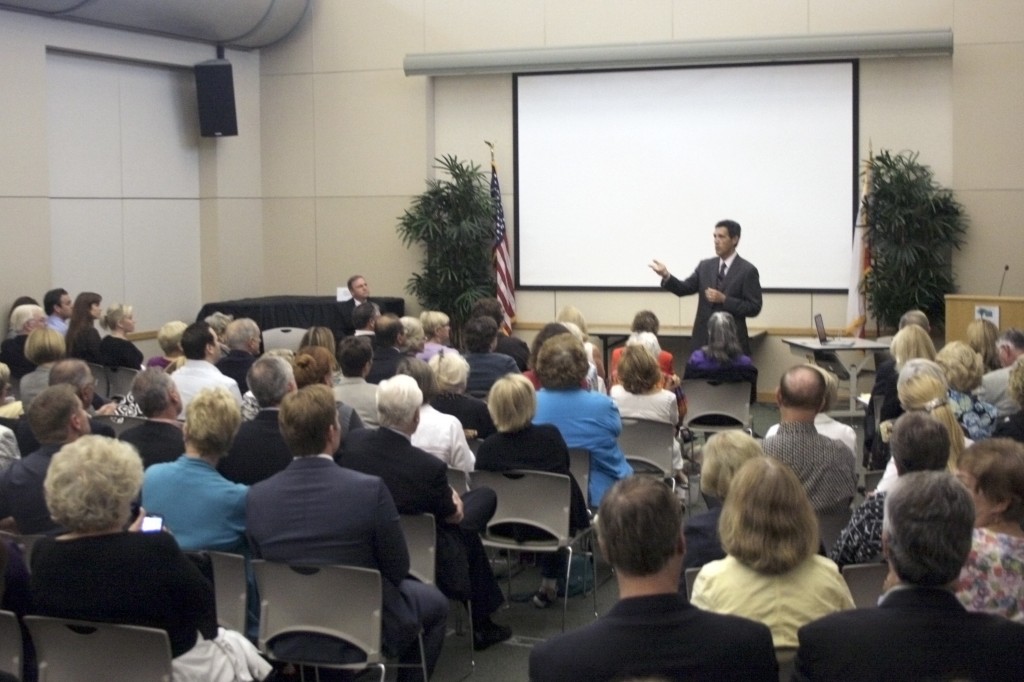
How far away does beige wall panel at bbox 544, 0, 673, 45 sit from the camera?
11.9 meters

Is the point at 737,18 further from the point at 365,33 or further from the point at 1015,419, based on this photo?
the point at 1015,419

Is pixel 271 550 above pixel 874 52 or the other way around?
the other way around

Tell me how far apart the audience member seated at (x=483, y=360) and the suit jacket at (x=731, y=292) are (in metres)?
2.70

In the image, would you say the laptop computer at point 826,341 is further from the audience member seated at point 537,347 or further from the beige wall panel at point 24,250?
the beige wall panel at point 24,250

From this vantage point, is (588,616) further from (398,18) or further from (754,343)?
(398,18)

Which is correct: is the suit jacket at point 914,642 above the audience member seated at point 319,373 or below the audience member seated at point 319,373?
below

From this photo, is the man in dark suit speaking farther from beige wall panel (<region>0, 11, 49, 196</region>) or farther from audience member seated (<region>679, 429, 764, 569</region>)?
audience member seated (<region>679, 429, 764, 569</region>)

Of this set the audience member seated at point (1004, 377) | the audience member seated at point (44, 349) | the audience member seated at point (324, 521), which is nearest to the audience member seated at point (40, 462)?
the audience member seated at point (324, 521)

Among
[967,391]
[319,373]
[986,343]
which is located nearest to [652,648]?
[319,373]

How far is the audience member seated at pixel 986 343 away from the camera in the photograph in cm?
686

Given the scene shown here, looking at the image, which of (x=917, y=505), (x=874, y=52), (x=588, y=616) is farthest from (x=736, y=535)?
(x=874, y=52)

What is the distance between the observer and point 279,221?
13.4 metres

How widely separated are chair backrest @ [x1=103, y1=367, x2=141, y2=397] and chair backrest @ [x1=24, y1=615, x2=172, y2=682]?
16.9 ft

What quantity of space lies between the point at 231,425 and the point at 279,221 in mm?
9351
